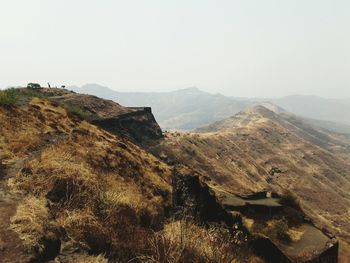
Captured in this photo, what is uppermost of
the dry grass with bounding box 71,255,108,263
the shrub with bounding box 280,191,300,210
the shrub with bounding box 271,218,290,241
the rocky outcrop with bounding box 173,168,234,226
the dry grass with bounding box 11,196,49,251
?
the dry grass with bounding box 11,196,49,251

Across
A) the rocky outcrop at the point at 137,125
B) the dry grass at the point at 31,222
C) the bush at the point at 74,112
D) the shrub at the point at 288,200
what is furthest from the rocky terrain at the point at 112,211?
the rocky outcrop at the point at 137,125

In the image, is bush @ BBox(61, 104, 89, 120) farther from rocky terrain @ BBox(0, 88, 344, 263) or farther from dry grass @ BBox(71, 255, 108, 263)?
dry grass @ BBox(71, 255, 108, 263)

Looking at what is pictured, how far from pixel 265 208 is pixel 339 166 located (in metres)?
185

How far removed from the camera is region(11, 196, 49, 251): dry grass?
22.9ft

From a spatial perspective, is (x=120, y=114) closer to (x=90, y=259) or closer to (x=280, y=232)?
(x=280, y=232)

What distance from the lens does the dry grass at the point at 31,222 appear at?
6.97 meters

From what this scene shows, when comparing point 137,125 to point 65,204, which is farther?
point 137,125

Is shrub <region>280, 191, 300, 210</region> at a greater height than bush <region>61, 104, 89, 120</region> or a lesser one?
lesser

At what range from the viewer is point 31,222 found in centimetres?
766

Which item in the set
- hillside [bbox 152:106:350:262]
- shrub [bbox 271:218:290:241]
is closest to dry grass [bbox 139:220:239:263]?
shrub [bbox 271:218:290:241]

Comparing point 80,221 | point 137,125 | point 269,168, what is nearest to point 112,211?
point 80,221

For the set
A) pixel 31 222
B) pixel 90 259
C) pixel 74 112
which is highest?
pixel 74 112

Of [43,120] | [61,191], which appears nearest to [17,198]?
[61,191]

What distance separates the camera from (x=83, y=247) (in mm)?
7336
